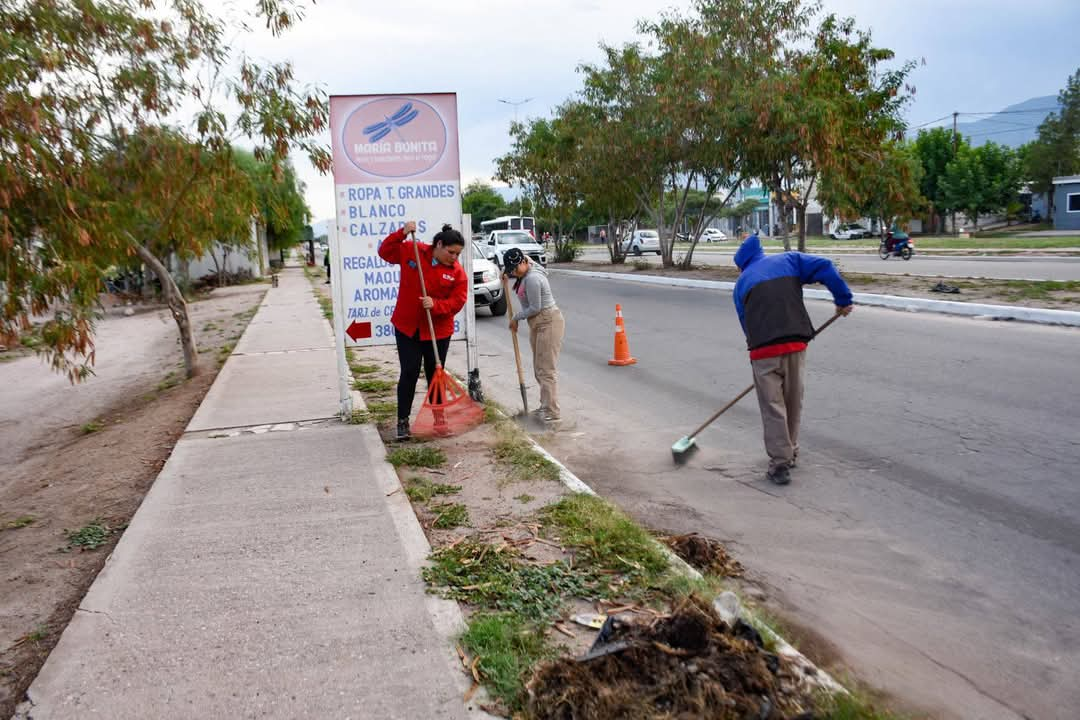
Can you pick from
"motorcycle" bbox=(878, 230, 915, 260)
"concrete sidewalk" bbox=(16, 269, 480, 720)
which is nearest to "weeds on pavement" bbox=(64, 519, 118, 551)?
"concrete sidewalk" bbox=(16, 269, 480, 720)

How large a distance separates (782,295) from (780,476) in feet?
3.95

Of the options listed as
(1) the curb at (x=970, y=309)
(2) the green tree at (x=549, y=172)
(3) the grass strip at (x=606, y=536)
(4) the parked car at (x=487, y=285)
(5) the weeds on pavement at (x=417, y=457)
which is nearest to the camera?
(3) the grass strip at (x=606, y=536)

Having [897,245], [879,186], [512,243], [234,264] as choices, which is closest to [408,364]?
[879,186]

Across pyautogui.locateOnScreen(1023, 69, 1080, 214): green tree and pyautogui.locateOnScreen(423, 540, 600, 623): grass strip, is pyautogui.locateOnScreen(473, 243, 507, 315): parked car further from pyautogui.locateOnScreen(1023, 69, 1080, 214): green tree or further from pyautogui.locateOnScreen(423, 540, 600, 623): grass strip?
pyautogui.locateOnScreen(1023, 69, 1080, 214): green tree

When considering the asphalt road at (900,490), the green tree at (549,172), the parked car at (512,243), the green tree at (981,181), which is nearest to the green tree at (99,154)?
the asphalt road at (900,490)

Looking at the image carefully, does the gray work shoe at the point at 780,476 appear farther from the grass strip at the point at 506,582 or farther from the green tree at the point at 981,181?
the green tree at the point at 981,181

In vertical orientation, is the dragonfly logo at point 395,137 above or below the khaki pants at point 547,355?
above

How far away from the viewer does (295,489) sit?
562 centimetres

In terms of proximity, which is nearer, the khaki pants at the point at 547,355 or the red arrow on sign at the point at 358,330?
the red arrow on sign at the point at 358,330

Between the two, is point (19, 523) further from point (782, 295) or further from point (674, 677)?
point (782, 295)

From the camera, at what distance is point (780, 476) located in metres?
5.83

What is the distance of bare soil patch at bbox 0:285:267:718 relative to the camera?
13.3 ft

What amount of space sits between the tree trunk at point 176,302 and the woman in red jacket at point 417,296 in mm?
4970

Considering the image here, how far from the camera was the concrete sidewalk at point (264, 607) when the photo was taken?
3127 mm
